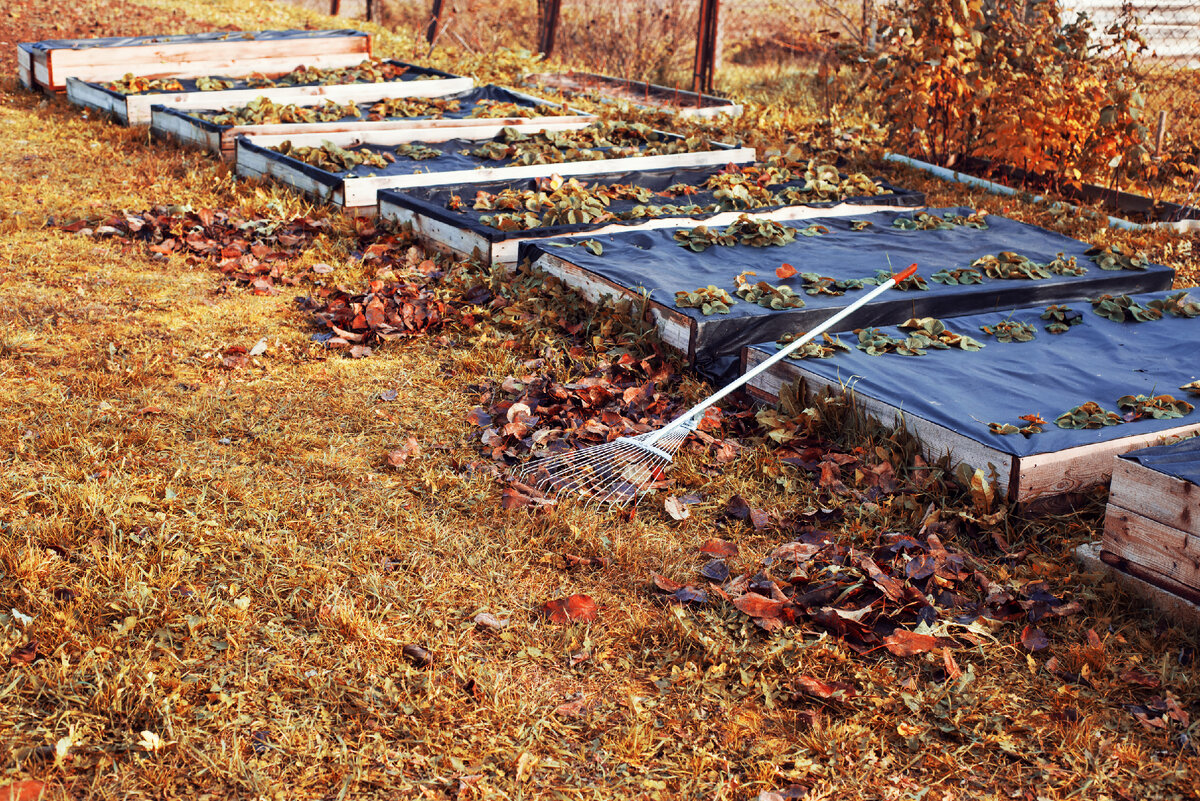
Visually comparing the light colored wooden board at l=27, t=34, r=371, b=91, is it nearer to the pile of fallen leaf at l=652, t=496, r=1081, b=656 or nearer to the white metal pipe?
the white metal pipe

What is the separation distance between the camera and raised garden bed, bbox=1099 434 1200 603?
9.03 feet

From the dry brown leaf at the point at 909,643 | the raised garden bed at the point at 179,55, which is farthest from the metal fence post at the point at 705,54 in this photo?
the dry brown leaf at the point at 909,643

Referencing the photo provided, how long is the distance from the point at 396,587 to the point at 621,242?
3061 mm

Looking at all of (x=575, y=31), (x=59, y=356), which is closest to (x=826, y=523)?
(x=59, y=356)

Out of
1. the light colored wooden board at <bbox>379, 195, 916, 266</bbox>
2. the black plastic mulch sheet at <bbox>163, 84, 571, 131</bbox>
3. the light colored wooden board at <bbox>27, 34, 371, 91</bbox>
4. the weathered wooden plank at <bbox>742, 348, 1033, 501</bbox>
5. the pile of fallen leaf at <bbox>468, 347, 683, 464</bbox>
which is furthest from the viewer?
the light colored wooden board at <bbox>27, 34, 371, 91</bbox>

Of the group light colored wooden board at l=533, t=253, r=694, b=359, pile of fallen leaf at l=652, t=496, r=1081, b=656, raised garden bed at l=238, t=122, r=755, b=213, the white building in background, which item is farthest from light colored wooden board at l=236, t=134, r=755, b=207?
the white building in background

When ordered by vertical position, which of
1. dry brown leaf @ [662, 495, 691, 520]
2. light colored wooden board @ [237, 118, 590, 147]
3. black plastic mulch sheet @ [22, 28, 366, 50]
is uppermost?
black plastic mulch sheet @ [22, 28, 366, 50]

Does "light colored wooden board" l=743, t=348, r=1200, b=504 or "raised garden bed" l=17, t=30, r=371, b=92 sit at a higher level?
"raised garden bed" l=17, t=30, r=371, b=92

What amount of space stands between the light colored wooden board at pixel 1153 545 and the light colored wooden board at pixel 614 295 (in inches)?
74.0

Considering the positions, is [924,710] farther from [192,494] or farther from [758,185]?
[758,185]

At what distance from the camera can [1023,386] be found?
390 cm

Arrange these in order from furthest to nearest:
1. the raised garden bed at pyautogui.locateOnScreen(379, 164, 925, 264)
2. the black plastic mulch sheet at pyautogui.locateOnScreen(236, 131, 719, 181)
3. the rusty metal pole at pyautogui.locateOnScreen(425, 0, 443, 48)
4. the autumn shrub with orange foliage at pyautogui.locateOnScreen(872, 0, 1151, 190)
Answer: the rusty metal pole at pyautogui.locateOnScreen(425, 0, 443, 48) → the autumn shrub with orange foliage at pyautogui.locateOnScreen(872, 0, 1151, 190) → the black plastic mulch sheet at pyautogui.locateOnScreen(236, 131, 719, 181) → the raised garden bed at pyautogui.locateOnScreen(379, 164, 925, 264)

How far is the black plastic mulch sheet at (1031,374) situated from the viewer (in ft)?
11.6

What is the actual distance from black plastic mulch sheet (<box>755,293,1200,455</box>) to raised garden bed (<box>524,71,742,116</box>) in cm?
668
